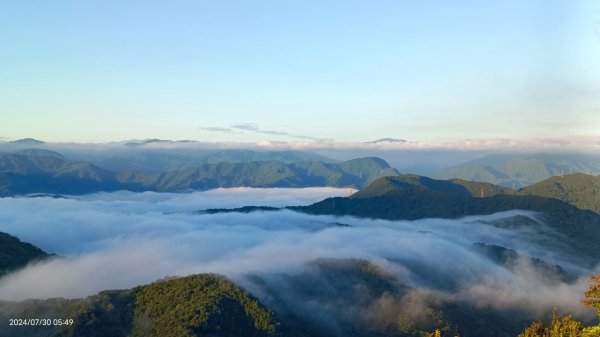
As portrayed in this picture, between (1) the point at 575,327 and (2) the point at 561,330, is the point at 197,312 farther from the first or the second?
(1) the point at 575,327

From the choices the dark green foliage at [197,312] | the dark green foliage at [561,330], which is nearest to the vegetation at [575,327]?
the dark green foliage at [561,330]

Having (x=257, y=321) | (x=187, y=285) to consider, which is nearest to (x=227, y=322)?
(x=257, y=321)

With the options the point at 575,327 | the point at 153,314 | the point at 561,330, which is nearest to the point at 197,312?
the point at 153,314

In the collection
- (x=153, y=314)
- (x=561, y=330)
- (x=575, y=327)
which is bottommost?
(x=153, y=314)

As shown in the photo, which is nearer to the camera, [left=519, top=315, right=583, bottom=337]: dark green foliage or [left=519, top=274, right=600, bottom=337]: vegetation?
[left=519, top=274, right=600, bottom=337]: vegetation

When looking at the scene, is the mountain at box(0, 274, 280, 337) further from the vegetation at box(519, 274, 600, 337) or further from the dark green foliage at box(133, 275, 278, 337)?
the vegetation at box(519, 274, 600, 337)

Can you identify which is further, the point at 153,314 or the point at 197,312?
the point at 153,314

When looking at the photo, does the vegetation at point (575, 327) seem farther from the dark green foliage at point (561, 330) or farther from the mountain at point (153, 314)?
the mountain at point (153, 314)

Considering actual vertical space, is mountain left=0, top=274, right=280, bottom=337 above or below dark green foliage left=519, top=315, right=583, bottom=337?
below

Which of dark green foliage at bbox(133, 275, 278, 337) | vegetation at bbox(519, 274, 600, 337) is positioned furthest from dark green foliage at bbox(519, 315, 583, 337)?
dark green foliage at bbox(133, 275, 278, 337)
